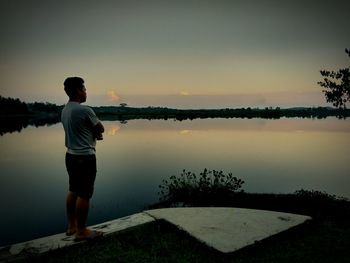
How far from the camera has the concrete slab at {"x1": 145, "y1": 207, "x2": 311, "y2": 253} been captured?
4781mm

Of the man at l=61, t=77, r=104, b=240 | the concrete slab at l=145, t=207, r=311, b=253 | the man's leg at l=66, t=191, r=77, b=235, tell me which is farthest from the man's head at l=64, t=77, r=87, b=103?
the concrete slab at l=145, t=207, r=311, b=253

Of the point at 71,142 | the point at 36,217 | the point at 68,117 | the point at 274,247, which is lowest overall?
the point at 36,217

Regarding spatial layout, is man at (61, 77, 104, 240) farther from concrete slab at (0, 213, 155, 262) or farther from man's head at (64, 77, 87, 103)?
concrete slab at (0, 213, 155, 262)

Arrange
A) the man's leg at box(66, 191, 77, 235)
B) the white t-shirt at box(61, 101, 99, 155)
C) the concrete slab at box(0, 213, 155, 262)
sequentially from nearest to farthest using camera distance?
the concrete slab at box(0, 213, 155, 262)
the white t-shirt at box(61, 101, 99, 155)
the man's leg at box(66, 191, 77, 235)

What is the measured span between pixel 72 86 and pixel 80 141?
2.81ft

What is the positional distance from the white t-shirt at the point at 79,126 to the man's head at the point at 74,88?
4.6 inches

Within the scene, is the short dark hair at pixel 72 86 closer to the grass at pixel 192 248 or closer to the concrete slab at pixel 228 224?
the grass at pixel 192 248

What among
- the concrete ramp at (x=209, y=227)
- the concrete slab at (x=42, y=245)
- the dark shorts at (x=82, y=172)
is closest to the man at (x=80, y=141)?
the dark shorts at (x=82, y=172)

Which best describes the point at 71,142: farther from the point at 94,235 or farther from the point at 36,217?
the point at 36,217

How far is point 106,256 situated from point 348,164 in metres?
18.0

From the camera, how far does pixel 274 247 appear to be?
4.81 m

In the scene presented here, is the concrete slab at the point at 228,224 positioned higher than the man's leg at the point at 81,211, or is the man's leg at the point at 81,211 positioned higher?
the man's leg at the point at 81,211

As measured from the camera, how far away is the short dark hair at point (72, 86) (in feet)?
15.1

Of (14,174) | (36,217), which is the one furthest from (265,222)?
(14,174)
